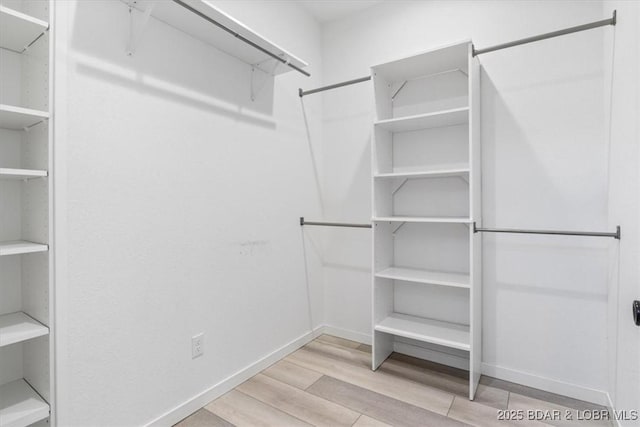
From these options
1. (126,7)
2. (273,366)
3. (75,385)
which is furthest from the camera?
(273,366)

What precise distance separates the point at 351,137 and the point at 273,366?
1865 mm

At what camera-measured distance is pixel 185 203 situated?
1761 millimetres

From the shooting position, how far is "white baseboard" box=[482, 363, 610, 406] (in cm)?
187

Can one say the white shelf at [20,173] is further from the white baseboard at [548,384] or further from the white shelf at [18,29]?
the white baseboard at [548,384]

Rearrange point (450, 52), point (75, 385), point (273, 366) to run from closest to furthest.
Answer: point (75, 385) < point (450, 52) < point (273, 366)

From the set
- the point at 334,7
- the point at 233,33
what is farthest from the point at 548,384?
the point at 334,7

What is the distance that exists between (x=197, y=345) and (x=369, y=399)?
3.40 feet

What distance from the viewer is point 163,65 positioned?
1663 mm

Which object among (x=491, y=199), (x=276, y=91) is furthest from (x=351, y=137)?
(x=491, y=199)

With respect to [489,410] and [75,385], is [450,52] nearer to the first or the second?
[489,410]

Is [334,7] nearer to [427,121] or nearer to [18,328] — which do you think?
[427,121]

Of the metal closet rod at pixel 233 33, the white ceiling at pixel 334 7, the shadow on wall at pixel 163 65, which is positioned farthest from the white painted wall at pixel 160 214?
the white ceiling at pixel 334 7

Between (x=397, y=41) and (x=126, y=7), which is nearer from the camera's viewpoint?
(x=126, y=7)

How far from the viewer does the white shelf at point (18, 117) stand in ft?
3.45
